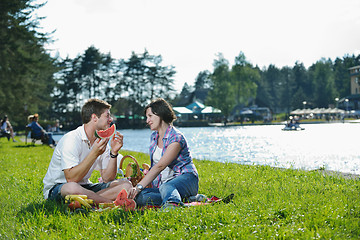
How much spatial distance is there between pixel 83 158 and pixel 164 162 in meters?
0.97

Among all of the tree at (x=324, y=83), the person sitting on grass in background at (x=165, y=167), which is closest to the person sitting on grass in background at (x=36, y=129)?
the person sitting on grass in background at (x=165, y=167)

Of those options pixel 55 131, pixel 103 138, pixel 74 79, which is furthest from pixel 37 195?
pixel 74 79

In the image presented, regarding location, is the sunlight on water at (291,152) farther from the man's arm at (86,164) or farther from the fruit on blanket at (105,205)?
the man's arm at (86,164)

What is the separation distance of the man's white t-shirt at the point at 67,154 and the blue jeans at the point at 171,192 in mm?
823

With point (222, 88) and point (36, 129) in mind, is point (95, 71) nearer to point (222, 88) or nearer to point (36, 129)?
point (222, 88)

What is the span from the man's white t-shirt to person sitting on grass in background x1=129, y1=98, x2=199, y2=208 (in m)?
0.75

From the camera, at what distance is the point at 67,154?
402 cm

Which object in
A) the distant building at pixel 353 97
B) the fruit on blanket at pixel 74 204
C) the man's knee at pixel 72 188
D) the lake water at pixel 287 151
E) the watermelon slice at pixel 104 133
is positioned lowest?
the lake water at pixel 287 151

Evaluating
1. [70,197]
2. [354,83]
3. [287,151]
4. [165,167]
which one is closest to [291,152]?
[287,151]

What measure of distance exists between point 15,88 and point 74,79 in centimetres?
3099

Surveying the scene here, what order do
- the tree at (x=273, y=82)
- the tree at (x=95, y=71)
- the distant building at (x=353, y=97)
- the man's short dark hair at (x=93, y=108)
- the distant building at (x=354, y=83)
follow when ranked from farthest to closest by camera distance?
the tree at (x=273, y=82), the distant building at (x=354, y=83), the distant building at (x=353, y=97), the tree at (x=95, y=71), the man's short dark hair at (x=93, y=108)

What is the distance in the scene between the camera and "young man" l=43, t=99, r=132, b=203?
13.2ft

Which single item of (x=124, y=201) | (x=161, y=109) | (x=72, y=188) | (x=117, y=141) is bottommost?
(x=124, y=201)

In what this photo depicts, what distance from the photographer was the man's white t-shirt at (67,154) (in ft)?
13.2
